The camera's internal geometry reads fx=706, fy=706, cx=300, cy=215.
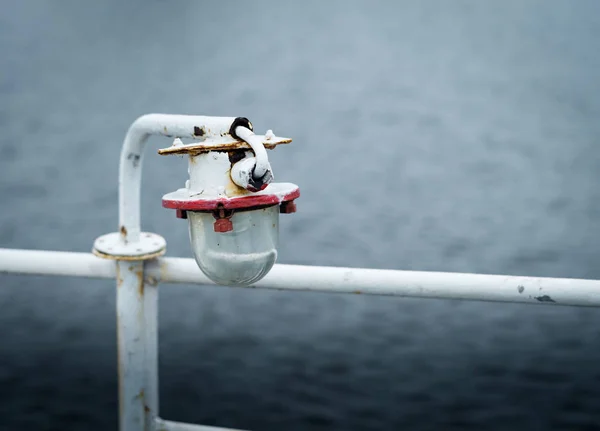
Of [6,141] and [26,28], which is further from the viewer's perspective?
[26,28]

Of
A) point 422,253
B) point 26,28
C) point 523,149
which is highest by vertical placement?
point 26,28

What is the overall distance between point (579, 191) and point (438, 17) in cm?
1014

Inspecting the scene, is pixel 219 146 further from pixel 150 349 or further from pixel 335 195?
pixel 335 195

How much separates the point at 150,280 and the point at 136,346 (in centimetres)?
17

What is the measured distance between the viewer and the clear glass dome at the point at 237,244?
1292 millimetres

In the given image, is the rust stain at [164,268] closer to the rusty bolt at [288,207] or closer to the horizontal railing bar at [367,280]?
the horizontal railing bar at [367,280]

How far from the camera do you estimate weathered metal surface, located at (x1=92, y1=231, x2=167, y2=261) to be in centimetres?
169

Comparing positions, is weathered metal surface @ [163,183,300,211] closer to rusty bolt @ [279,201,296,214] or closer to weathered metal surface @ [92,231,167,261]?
rusty bolt @ [279,201,296,214]

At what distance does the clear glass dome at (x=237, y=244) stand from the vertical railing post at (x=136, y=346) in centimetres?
48

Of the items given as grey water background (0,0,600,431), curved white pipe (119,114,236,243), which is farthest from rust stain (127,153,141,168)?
grey water background (0,0,600,431)

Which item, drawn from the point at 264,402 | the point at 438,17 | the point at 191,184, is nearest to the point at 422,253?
the point at 264,402

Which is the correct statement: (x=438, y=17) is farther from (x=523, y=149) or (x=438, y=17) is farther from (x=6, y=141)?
(x=6, y=141)

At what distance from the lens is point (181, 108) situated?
15.2m

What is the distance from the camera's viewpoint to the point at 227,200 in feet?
4.01
